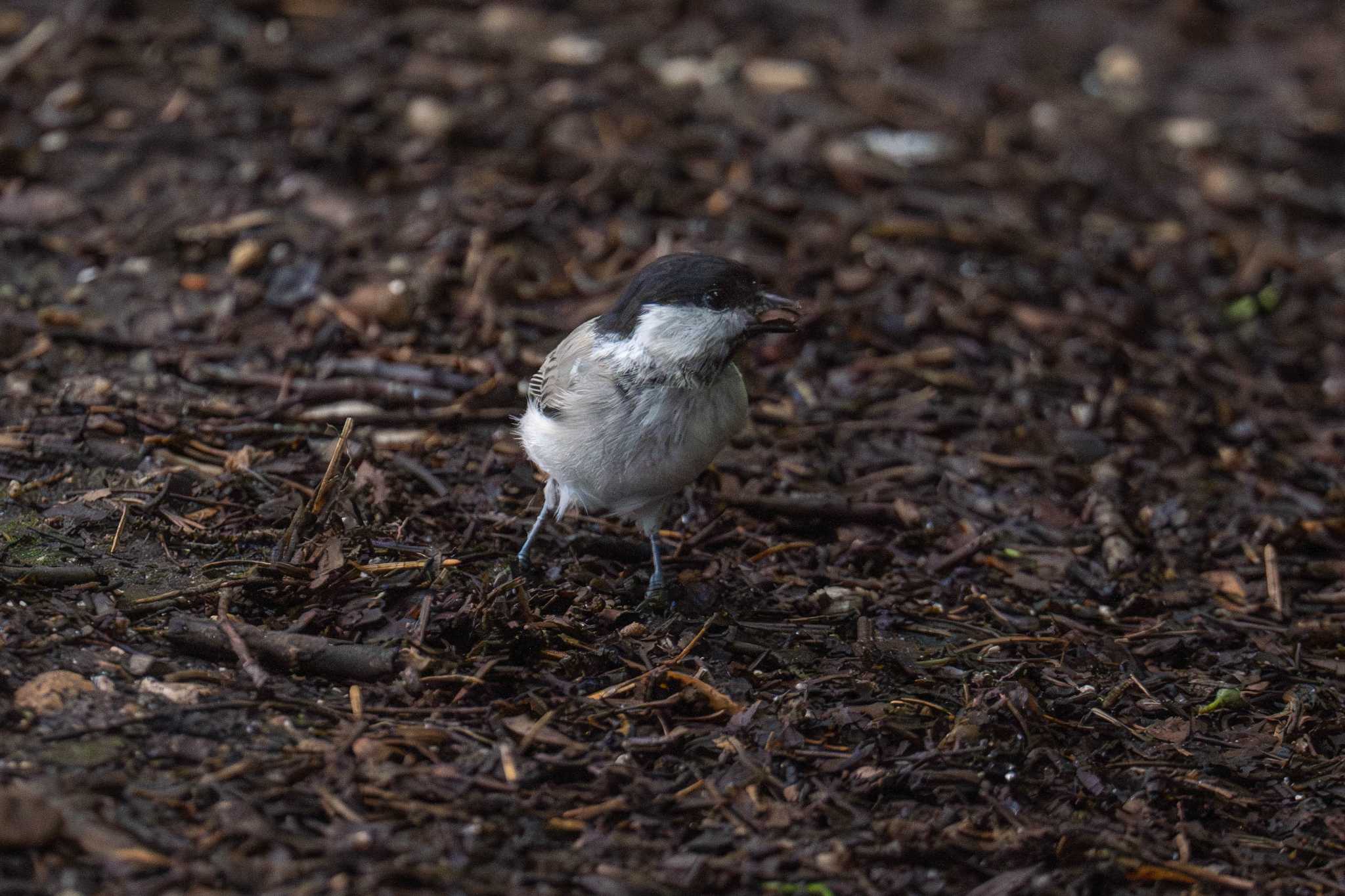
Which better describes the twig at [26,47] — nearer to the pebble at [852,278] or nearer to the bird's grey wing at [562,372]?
the bird's grey wing at [562,372]

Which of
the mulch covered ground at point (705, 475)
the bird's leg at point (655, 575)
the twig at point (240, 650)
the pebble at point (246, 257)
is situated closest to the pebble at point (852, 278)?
the mulch covered ground at point (705, 475)

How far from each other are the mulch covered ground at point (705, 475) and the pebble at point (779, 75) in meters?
0.06

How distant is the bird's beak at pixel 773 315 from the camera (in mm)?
4598

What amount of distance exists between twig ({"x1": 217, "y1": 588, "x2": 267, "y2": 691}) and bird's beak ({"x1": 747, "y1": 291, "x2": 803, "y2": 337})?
2.01m

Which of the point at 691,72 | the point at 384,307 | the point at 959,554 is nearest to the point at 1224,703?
the point at 959,554

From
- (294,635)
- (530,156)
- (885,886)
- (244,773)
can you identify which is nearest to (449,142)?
(530,156)

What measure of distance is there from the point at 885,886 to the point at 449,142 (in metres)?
5.71

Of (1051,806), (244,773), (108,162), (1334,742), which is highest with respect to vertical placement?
(108,162)

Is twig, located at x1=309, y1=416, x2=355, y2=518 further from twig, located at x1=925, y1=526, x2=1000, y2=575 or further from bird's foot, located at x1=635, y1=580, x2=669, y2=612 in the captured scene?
twig, located at x1=925, y1=526, x2=1000, y2=575

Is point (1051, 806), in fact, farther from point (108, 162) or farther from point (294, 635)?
point (108, 162)

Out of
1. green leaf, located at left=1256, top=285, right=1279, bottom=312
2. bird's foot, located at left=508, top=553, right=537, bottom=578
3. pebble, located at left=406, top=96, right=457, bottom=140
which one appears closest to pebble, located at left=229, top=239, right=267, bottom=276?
pebble, located at left=406, top=96, right=457, bottom=140

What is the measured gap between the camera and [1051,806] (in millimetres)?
3969

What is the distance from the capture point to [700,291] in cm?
453

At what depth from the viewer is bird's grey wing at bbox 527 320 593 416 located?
4777 mm
